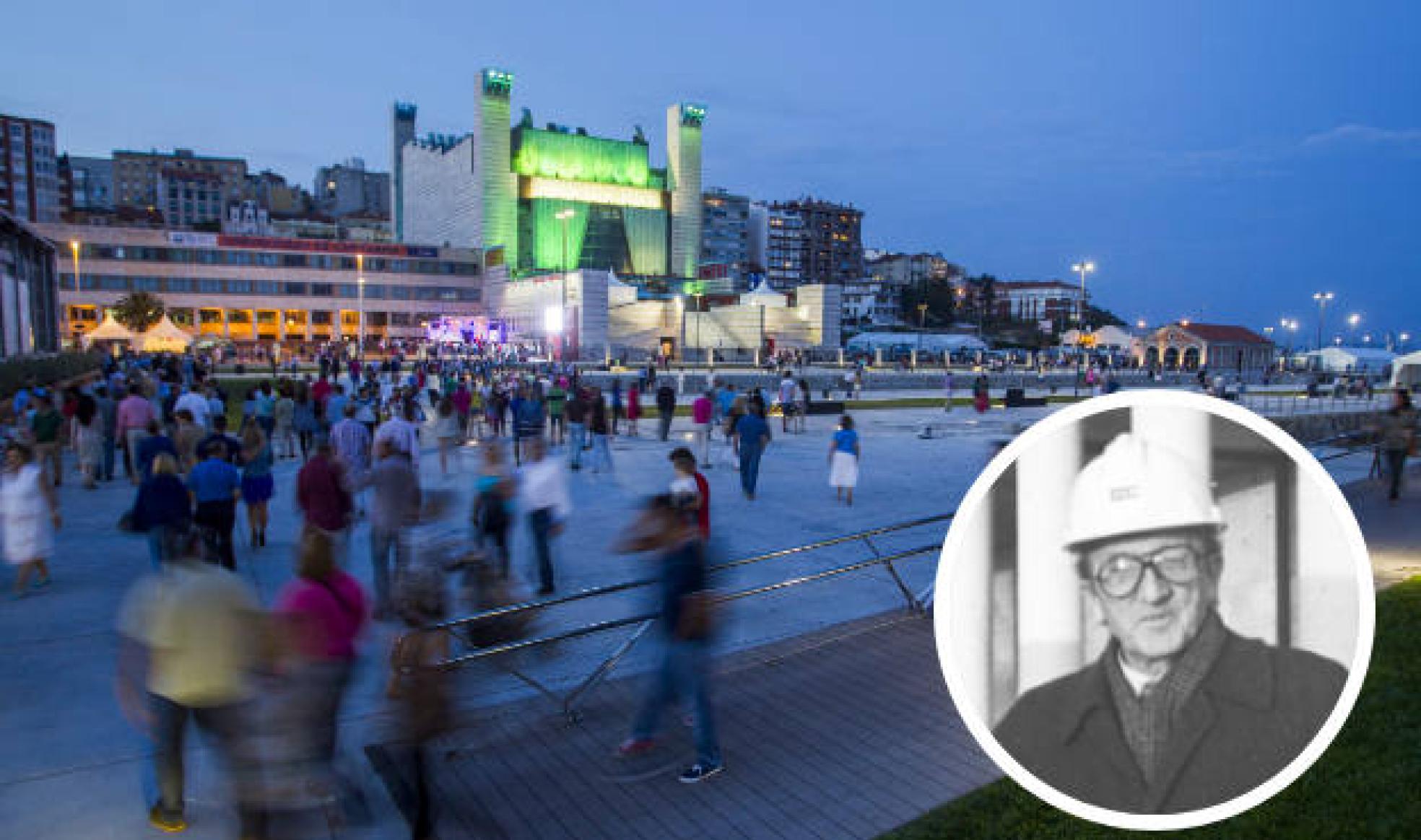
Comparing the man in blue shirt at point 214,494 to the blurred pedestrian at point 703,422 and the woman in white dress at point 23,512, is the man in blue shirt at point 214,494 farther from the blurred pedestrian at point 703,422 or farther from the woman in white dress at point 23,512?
the blurred pedestrian at point 703,422

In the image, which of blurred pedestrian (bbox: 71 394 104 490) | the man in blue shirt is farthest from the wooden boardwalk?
blurred pedestrian (bbox: 71 394 104 490)

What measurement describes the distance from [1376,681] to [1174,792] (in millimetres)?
6520

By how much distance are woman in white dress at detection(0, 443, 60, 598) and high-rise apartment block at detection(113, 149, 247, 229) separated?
515 ft

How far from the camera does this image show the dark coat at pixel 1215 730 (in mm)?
1489

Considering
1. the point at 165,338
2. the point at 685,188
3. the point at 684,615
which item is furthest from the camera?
the point at 685,188

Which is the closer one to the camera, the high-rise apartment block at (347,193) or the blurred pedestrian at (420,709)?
the blurred pedestrian at (420,709)

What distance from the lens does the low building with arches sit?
82062 mm

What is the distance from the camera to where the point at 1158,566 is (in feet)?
4.69

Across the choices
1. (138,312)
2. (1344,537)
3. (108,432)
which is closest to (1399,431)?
(1344,537)

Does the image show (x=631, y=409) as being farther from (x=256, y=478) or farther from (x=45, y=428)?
(x=256, y=478)

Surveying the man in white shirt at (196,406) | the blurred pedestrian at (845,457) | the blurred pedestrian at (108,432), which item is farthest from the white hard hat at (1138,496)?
the blurred pedestrian at (108,432)

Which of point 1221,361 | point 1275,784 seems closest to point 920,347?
point 1221,361

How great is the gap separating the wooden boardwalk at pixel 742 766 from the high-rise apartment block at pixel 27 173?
127m

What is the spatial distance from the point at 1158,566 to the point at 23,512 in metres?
10.5
